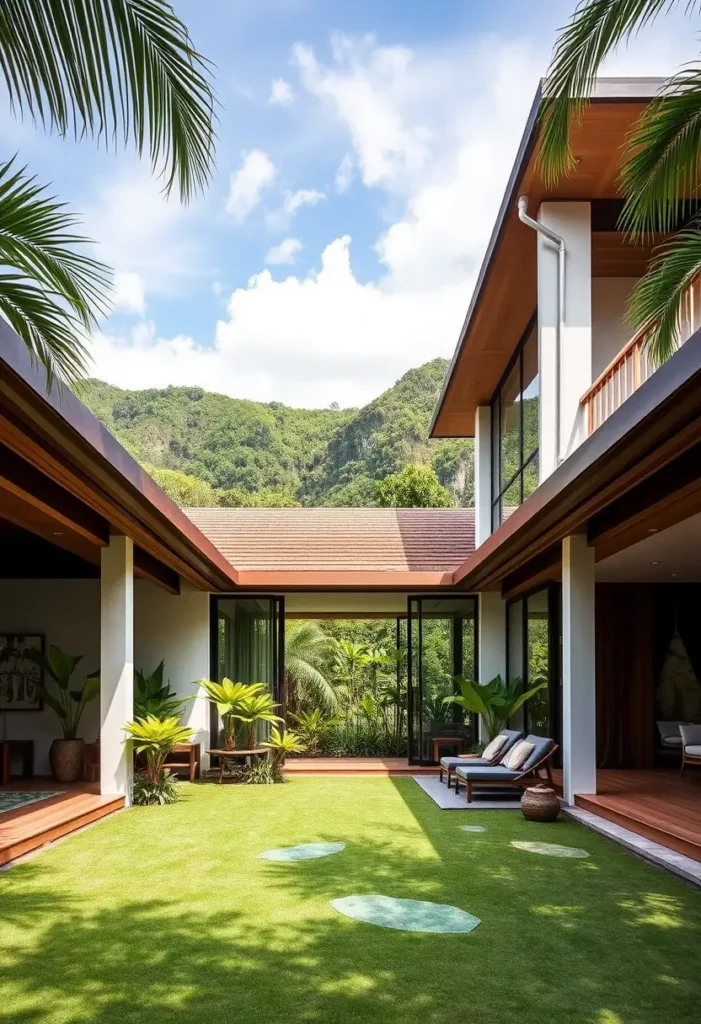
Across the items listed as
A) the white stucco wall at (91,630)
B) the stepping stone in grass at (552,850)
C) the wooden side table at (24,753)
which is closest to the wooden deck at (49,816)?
the wooden side table at (24,753)

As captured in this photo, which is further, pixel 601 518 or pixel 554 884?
pixel 601 518

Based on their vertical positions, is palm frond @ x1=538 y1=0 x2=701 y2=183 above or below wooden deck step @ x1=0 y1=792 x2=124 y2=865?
above

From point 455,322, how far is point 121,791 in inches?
1820

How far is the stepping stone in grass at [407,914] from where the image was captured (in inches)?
214

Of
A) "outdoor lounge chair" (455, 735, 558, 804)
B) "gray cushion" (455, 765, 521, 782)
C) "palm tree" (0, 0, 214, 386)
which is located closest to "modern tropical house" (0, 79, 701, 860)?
"outdoor lounge chair" (455, 735, 558, 804)

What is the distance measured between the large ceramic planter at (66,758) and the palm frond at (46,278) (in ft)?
24.7

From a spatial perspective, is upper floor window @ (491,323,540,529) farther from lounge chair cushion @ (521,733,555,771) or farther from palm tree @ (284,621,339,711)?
palm tree @ (284,621,339,711)

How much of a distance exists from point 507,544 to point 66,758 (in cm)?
553

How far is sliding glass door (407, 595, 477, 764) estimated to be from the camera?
1494 cm

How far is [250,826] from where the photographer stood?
30.0 ft

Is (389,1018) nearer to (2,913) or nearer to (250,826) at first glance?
(2,913)

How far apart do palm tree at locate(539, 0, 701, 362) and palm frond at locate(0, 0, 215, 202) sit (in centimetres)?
227

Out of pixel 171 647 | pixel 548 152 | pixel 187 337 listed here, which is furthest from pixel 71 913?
pixel 187 337

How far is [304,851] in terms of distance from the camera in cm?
781
